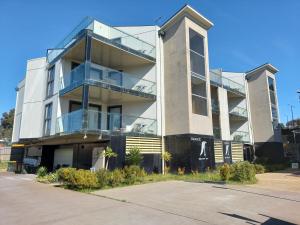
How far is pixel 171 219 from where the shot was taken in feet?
21.9

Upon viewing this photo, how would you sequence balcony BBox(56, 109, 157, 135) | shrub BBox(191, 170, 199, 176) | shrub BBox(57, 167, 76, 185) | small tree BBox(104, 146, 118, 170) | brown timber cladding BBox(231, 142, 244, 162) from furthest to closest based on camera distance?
1. brown timber cladding BBox(231, 142, 244, 162)
2. shrub BBox(191, 170, 199, 176)
3. small tree BBox(104, 146, 118, 170)
4. balcony BBox(56, 109, 157, 135)
5. shrub BBox(57, 167, 76, 185)

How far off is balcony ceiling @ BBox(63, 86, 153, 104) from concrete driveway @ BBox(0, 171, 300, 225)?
26.4ft

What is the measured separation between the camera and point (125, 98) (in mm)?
19453

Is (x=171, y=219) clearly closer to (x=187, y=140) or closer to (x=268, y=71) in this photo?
(x=187, y=140)

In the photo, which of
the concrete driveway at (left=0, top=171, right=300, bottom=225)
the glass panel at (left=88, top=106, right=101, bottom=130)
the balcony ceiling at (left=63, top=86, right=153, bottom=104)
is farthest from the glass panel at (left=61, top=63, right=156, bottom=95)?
the concrete driveway at (left=0, top=171, right=300, bottom=225)

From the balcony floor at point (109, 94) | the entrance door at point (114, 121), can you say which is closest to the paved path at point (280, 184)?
the entrance door at point (114, 121)

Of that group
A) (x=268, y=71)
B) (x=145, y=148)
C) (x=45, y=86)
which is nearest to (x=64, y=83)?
(x=45, y=86)

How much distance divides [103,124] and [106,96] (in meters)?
3.45

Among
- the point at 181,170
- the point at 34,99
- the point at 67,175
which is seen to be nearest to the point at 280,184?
the point at 181,170

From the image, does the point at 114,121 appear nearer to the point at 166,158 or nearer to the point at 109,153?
the point at 109,153

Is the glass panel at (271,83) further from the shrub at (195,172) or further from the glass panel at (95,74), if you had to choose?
the glass panel at (95,74)

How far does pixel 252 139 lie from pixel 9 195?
25827 millimetres

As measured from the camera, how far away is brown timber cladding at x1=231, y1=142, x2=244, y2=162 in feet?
80.5

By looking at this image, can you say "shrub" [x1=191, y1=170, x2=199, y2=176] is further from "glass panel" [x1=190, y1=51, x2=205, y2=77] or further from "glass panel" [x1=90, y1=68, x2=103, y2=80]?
"glass panel" [x1=90, y1=68, x2=103, y2=80]
